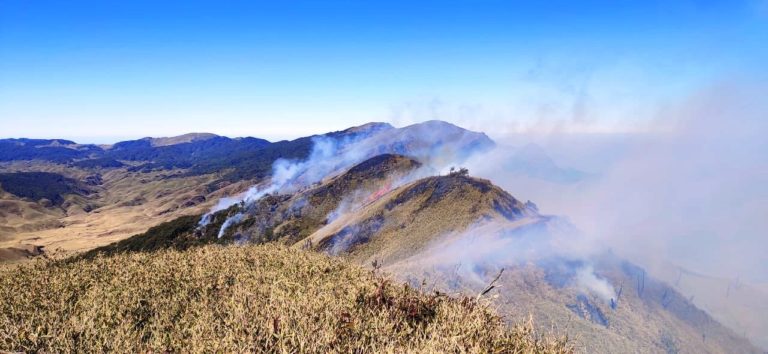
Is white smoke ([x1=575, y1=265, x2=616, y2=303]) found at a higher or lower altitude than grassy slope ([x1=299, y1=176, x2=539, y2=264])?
lower

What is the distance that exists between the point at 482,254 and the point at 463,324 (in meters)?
48.2

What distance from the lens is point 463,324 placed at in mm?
9727

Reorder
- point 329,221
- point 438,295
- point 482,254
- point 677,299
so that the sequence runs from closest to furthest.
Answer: point 438,295 → point 482,254 → point 677,299 → point 329,221

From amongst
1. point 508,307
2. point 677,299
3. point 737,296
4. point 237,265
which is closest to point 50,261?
point 237,265

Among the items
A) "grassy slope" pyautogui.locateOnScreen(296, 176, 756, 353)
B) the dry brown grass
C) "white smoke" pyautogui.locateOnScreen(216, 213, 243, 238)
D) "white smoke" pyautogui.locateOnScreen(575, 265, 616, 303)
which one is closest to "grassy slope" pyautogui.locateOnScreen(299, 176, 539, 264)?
"grassy slope" pyautogui.locateOnScreen(296, 176, 756, 353)

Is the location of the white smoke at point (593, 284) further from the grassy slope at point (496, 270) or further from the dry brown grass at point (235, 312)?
the dry brown grass at point (235, 312)

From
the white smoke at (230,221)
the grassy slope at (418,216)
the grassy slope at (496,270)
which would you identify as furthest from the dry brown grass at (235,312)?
the white smoke at (230,221)

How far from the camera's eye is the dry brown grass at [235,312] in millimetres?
9047

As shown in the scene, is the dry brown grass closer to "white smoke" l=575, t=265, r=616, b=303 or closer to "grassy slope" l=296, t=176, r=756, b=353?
"grassy slope" l=296, t=176, r=756, b=353

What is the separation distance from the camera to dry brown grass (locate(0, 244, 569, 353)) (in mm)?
9047

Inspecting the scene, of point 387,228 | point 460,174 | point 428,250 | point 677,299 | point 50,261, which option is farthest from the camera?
point 460,174

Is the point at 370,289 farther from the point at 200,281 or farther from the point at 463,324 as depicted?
the point at 200,281

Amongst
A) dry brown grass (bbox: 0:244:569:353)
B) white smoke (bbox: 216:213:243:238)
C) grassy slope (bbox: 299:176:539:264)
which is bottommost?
white smoke (bbox: 216:213:243:238)

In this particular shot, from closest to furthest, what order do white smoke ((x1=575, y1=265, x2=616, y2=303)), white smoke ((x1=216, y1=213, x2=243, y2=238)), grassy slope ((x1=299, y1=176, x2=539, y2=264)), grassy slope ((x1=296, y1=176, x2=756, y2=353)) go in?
grassy slope ((x1=296, y1=176, x2=756, y2=353)) → white smoke ((x1=575, y1=265, x2=616, y2=303)) → grassy slope ((x1=299, y1=176, x2=539, y2=264)) → white smoke ((x1=216, y1=213, x2=243, y2=238))
